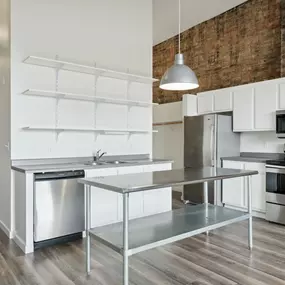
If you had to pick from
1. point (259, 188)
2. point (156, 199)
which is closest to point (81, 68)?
point (156, 199)

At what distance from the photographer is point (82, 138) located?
4387 millimetres

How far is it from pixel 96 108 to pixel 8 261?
2.44m

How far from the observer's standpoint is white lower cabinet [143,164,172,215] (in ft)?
14.4

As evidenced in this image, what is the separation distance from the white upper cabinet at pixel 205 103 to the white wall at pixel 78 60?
1.40 m

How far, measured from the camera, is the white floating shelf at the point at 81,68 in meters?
3.82

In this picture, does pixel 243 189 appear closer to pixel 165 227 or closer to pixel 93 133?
pixel 165 227

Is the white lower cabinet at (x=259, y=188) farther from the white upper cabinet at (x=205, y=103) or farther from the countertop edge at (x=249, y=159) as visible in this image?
the white upper cabinet at (x=205, y=103)

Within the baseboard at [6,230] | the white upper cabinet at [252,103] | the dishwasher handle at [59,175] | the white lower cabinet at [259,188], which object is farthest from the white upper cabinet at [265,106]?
the baseboard at [6,230]

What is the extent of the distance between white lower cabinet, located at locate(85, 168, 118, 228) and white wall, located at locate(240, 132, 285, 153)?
289cm

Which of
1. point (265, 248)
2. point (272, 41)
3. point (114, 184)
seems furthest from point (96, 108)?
point (272, 41)

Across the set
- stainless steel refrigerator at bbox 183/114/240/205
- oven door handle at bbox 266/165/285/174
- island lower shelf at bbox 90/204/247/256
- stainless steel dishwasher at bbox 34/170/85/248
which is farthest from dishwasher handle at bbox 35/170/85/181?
oven door handle at bbox 266/165/285/174

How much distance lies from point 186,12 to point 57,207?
4665 mm

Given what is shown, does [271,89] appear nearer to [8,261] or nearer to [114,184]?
[114,184]

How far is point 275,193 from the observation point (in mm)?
4461
